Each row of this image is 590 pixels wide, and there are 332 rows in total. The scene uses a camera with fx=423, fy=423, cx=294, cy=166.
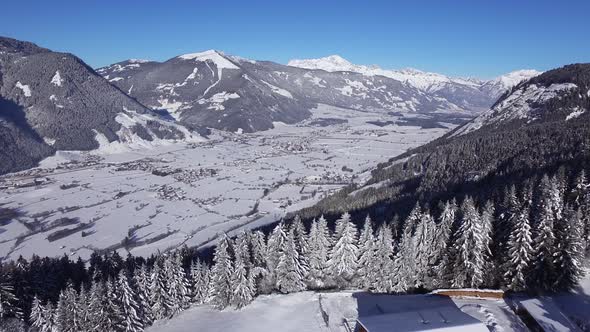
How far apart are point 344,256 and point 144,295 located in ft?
78.4

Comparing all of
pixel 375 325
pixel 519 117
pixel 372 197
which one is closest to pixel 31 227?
pixel 372 197

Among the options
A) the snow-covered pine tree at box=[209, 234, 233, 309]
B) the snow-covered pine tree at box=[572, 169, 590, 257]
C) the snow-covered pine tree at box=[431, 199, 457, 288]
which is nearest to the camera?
the snow-covered pine tree at box=[431, 199, 457, 288]

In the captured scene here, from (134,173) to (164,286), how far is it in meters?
141

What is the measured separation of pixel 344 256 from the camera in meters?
51.6

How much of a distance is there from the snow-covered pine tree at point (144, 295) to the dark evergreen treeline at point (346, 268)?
0.42 ft

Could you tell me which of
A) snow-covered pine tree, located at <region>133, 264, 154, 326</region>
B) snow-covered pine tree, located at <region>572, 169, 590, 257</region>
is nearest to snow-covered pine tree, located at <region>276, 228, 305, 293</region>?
snow-covered pine tree, located at <region>133, 264, 154, 326</region>

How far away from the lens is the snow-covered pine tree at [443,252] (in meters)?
48.6

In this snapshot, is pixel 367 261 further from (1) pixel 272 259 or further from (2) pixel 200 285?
(2) pixel 200 285

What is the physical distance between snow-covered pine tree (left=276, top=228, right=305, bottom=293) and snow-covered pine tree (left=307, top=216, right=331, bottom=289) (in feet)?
5.01

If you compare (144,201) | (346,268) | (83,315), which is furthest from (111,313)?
(144,201)

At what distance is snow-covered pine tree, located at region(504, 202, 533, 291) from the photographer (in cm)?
4459

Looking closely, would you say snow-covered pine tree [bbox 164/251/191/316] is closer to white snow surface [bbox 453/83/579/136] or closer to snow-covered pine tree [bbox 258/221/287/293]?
snow-covered pine tree [bbox 258/221/287/293]

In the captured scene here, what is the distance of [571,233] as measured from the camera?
144ft

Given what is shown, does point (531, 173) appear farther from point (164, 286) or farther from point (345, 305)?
point (164, 286)
